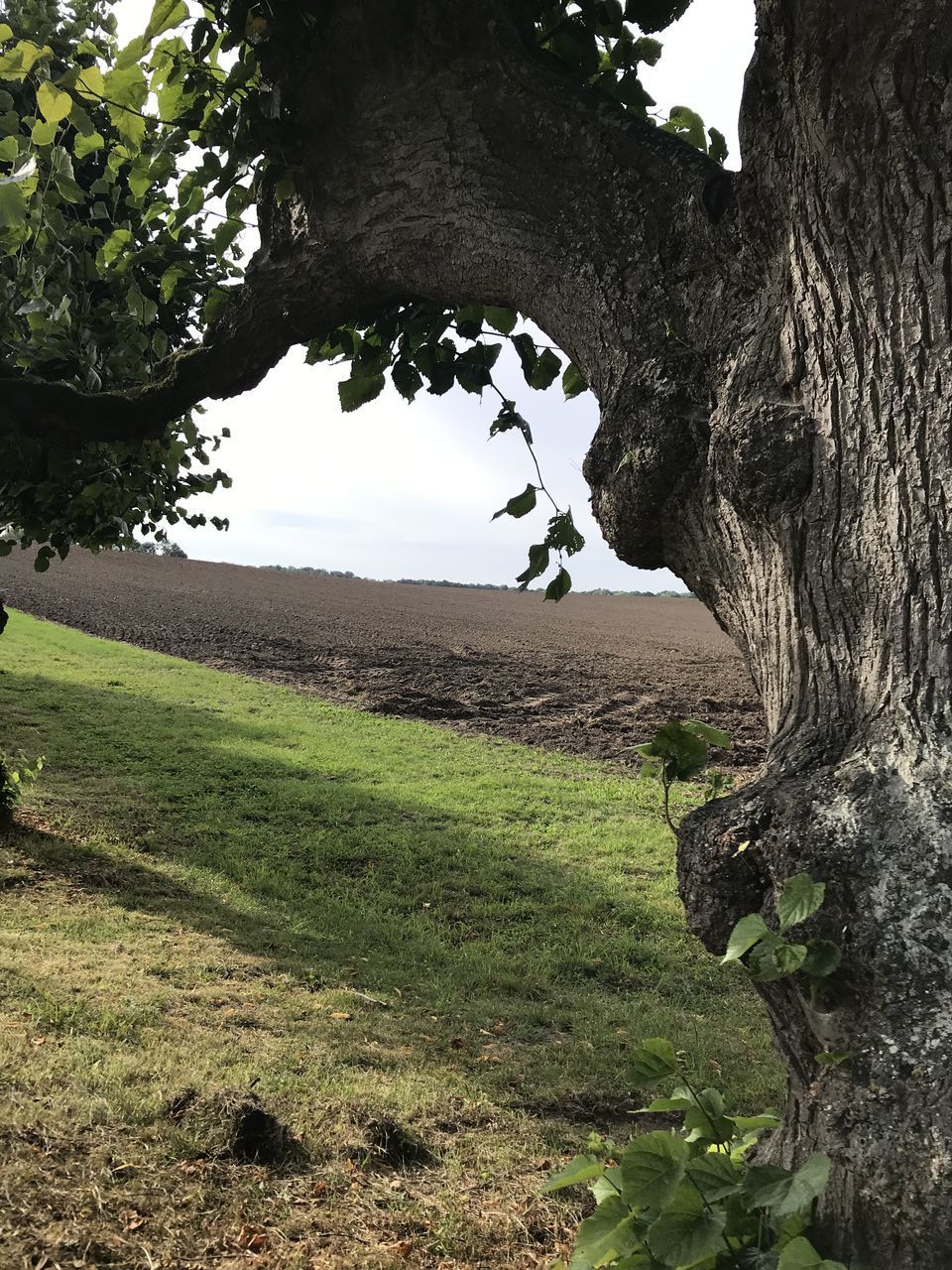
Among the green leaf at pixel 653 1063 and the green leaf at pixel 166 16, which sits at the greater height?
the green leaf at pixel 166 16

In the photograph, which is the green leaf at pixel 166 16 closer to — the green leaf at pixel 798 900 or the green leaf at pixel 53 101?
the green leaf at pixel 53 101

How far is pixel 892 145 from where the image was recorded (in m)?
2.21

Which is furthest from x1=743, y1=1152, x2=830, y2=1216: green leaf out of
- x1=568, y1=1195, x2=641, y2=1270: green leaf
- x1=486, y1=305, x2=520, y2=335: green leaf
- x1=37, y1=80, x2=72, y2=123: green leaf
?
x1=486, y1=305, x2=520, y2=335: green leaf

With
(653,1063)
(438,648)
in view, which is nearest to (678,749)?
(653,1063)

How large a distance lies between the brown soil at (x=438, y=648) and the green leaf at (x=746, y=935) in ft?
36.3

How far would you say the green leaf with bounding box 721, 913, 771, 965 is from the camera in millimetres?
1904

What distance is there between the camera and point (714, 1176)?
1.97 meters

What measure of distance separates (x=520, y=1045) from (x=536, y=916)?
7.28 feet

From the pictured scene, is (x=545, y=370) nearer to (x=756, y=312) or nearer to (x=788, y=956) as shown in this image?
(x=756, y=312)

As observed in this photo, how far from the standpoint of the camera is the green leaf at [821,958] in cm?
188

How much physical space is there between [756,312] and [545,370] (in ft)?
7.02

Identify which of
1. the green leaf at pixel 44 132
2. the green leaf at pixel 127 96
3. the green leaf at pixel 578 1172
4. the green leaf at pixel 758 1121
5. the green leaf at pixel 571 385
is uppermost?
the green leaf at pixel 127 96

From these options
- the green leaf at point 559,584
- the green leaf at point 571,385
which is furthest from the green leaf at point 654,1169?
the green leaf at point 571,385

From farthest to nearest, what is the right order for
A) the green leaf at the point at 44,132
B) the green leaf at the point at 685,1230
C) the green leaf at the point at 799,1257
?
1. the green leaf at the point at 44,132
2. the green leaf at the point at 685,1230
3. the green leaf at the point at 799,1257
